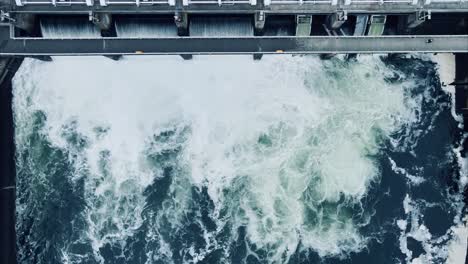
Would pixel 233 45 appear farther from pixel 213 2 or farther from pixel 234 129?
pixel 234 129

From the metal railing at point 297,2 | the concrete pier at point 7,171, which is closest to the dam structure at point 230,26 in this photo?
the metal railing at point 297,2

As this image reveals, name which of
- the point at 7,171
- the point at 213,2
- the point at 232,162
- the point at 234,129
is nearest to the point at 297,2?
the point at 213,2

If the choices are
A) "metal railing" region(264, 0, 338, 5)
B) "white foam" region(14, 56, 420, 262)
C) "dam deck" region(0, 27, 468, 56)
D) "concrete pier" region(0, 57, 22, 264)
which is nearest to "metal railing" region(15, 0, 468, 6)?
"metal railing" region(264, 0, 338, 5)

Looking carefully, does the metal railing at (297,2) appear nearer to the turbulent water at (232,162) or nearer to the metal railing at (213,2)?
the metal railing at (213,2)

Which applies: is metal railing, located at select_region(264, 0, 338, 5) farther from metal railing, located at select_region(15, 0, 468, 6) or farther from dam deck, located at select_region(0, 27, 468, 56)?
dam deck, located at select_region(0, 27, 468, 56)

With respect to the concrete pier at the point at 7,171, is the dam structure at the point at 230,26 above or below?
above

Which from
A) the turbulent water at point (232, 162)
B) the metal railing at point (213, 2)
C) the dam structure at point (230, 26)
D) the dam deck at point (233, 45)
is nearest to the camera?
the metal railing at point (213, 2)
